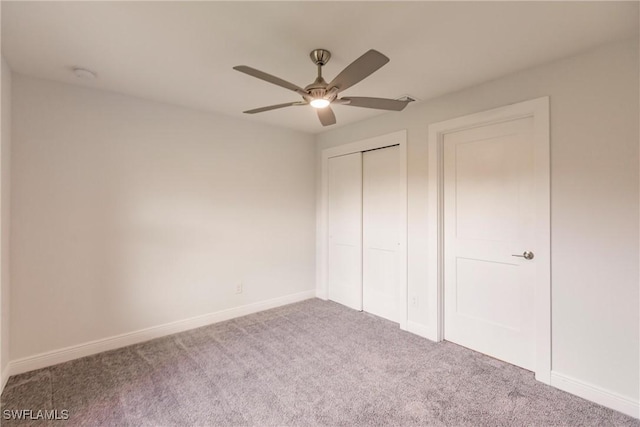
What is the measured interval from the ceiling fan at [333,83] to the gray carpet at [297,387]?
1.95 m

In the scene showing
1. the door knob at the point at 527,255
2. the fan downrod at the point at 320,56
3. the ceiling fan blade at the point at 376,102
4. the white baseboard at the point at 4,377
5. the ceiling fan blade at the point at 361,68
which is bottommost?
the white baseboard at the point at 4,377

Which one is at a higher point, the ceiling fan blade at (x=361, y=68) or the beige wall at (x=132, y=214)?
the ceiling fan blade at (x=361, y=68)

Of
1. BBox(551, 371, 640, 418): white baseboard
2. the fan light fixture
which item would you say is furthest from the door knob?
the fan light fixture

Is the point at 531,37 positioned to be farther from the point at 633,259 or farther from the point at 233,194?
the point at 233,194

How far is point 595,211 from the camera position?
197cm

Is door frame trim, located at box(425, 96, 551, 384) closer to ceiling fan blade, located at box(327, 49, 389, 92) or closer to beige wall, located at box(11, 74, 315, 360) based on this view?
ceiling fan blade, located at box(327, 49, 389, 92)

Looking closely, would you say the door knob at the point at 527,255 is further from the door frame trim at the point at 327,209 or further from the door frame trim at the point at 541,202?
the door frame trim at the point at 327,209

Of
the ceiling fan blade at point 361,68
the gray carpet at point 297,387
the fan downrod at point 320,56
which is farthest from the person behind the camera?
the fan downrod at point 320,56

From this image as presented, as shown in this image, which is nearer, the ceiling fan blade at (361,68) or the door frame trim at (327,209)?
the ceiling fan blade at (361,68)

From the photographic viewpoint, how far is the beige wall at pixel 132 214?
237cm

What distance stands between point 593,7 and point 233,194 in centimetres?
324

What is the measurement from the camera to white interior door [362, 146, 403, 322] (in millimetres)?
3334

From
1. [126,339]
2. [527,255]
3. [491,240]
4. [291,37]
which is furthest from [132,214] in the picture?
[527,255]

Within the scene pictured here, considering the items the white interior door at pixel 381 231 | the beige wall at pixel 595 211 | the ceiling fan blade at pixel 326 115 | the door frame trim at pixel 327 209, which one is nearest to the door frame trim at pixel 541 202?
the beige wall at pixel 595 211
